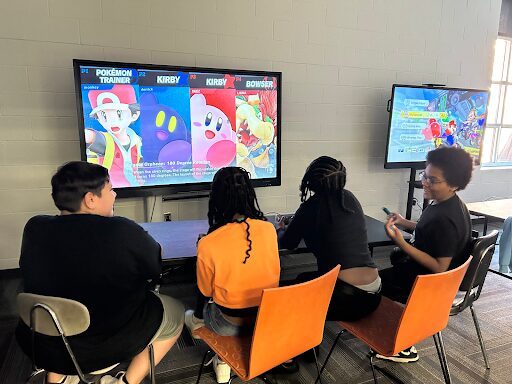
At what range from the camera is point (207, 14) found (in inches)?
121

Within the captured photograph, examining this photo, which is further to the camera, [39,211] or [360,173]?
[360,173]

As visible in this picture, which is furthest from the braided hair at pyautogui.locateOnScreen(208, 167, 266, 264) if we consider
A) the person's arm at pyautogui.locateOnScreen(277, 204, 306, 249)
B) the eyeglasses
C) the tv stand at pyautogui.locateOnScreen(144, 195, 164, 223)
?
the tv stand at pyautogui.locateOnScreen(144, 195, 164, 223)

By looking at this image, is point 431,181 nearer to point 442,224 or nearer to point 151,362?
point 442,224

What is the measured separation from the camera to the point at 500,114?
16.4ft

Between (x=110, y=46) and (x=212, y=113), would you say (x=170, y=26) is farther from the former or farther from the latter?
(x=212, y=113)

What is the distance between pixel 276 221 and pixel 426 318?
116cm

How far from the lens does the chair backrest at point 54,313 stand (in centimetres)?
126

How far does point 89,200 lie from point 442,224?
1.55 metres

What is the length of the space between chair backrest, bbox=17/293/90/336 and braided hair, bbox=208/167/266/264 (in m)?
0.55

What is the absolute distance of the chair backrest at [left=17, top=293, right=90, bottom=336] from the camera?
1258 millimetres

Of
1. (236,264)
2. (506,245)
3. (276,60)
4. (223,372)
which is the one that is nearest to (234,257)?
(236,264)

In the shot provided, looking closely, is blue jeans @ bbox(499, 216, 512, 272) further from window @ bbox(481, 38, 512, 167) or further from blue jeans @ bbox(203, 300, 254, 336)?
window @ bbox(481, 38, 512, 167)

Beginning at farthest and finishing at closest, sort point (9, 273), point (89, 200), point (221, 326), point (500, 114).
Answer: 1. point (500, 114)
2. point (9, 273)
3. point (221, 326)
4. point (89, 200)

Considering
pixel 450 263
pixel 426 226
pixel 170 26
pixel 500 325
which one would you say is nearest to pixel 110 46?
pixel 170 26
